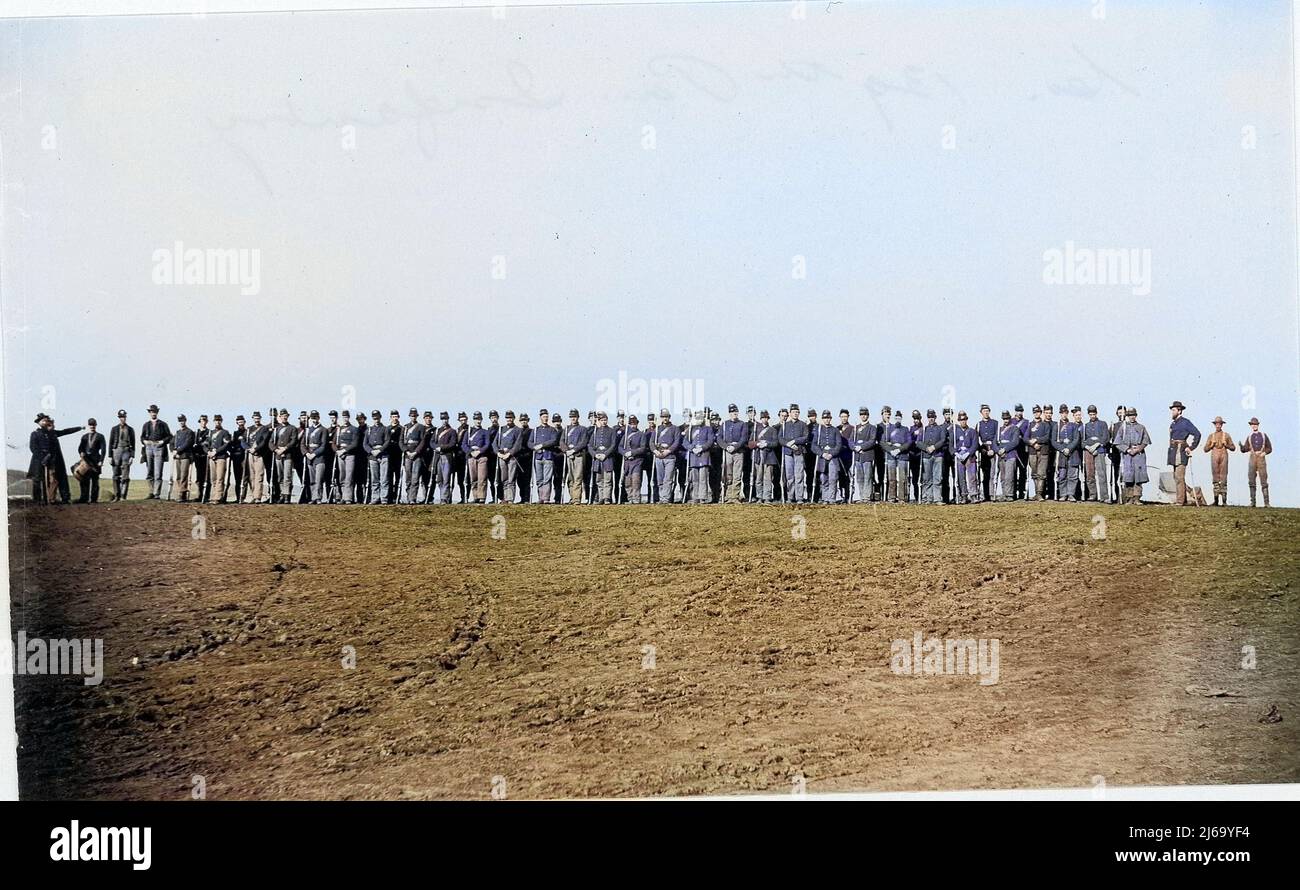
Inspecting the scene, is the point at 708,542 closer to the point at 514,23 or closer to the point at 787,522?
the point at 787,522

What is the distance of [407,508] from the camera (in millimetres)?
22594

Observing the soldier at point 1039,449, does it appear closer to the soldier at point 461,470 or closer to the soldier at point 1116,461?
the soldier at point 1116,461

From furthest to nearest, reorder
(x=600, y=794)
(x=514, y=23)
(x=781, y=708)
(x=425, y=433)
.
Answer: (x=425, y=433) < (x=514, y=23) < (x=781, y=708) < (x=600, y=794)

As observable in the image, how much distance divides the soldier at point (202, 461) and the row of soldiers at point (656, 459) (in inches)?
1.0

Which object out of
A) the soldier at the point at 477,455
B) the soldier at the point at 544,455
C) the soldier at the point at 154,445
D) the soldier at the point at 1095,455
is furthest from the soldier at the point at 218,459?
the soldier at the point at 1095,455

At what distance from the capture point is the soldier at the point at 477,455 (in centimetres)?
2252

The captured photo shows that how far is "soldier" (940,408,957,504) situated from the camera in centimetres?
2225

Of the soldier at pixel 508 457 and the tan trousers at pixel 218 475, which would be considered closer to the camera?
the tan trousers at pixel 218 475

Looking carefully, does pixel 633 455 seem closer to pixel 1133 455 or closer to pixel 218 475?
pixel 218 475

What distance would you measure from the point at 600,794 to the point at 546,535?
5251 millimetres

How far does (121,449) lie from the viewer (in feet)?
71.7

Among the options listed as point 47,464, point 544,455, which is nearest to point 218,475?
point 47,464

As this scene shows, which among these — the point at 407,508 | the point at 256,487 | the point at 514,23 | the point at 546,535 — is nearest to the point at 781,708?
the point at 546,535

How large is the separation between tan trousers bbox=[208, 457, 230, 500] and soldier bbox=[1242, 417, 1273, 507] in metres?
17.3
